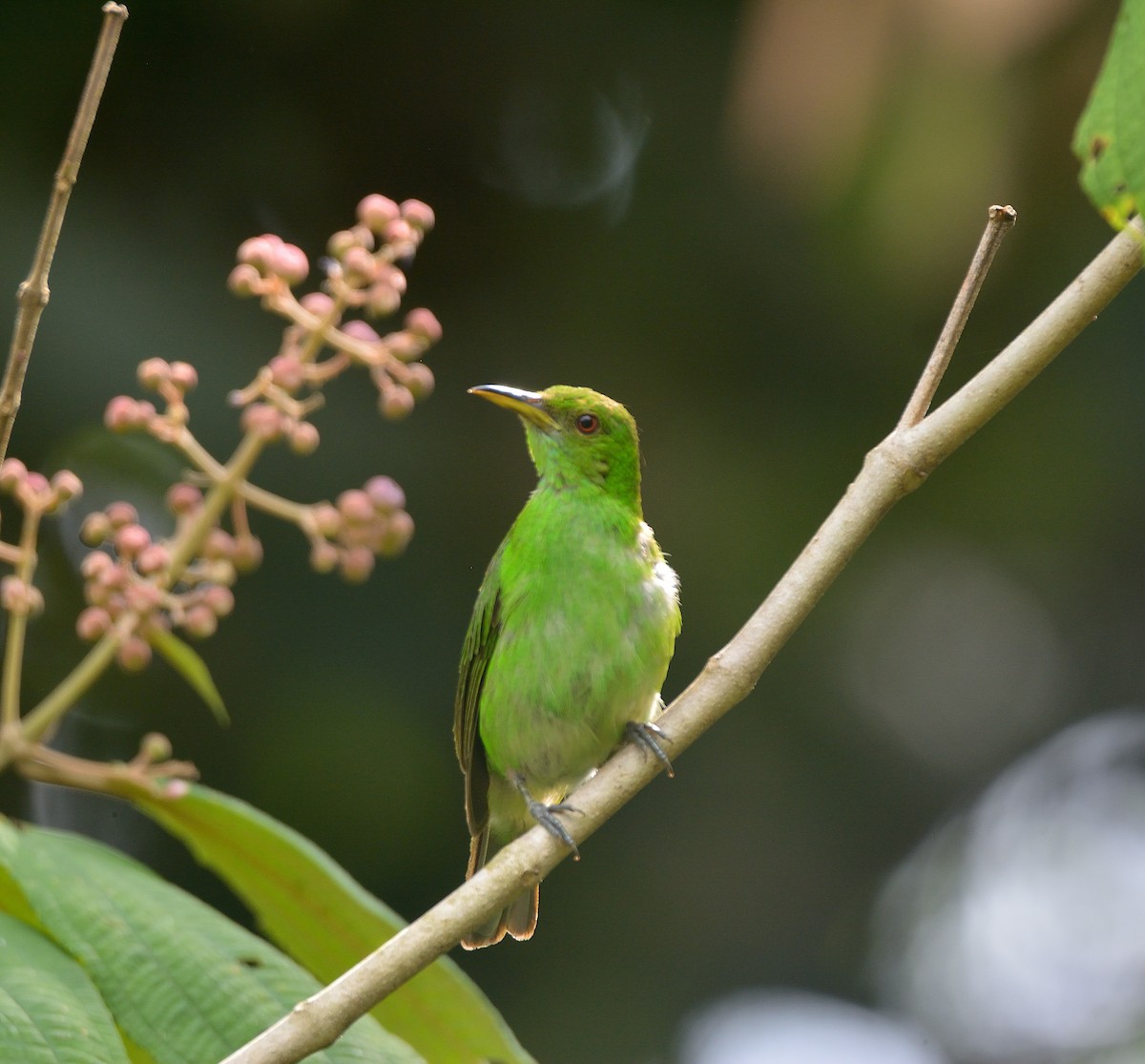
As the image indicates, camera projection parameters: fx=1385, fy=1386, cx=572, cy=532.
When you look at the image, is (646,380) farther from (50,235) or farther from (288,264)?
(50,235)

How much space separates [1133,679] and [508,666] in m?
4.01

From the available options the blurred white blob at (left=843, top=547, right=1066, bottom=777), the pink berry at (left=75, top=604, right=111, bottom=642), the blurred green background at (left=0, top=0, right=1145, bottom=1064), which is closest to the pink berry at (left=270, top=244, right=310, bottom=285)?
the pink berry at (left=75, top=604, right=111, bottom=642)

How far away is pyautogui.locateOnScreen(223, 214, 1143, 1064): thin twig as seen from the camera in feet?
4.92

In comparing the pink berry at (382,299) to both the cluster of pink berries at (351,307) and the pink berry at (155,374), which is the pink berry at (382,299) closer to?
the cluster of pink berries at (351,307)

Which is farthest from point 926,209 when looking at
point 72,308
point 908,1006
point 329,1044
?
point 329,1044

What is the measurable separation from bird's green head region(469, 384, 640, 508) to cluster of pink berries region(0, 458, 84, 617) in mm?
1571

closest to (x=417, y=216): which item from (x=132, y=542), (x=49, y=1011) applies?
(x=132, y=542)

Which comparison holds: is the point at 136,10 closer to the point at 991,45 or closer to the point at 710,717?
the point at 991,45

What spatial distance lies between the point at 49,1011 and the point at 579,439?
2.08 meters

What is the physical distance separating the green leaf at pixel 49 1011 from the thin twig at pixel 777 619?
22 cm

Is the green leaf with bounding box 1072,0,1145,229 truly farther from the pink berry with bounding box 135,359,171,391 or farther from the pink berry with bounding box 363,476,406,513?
the pink berry with bounding box 135,359,171,391

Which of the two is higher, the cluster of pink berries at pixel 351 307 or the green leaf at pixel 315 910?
the cluster of pink berries at pixel 351 307

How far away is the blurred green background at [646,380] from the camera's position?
462cm

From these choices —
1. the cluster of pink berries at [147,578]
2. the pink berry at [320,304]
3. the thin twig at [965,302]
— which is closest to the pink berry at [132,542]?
the cluster of pink berries at [147,578]
